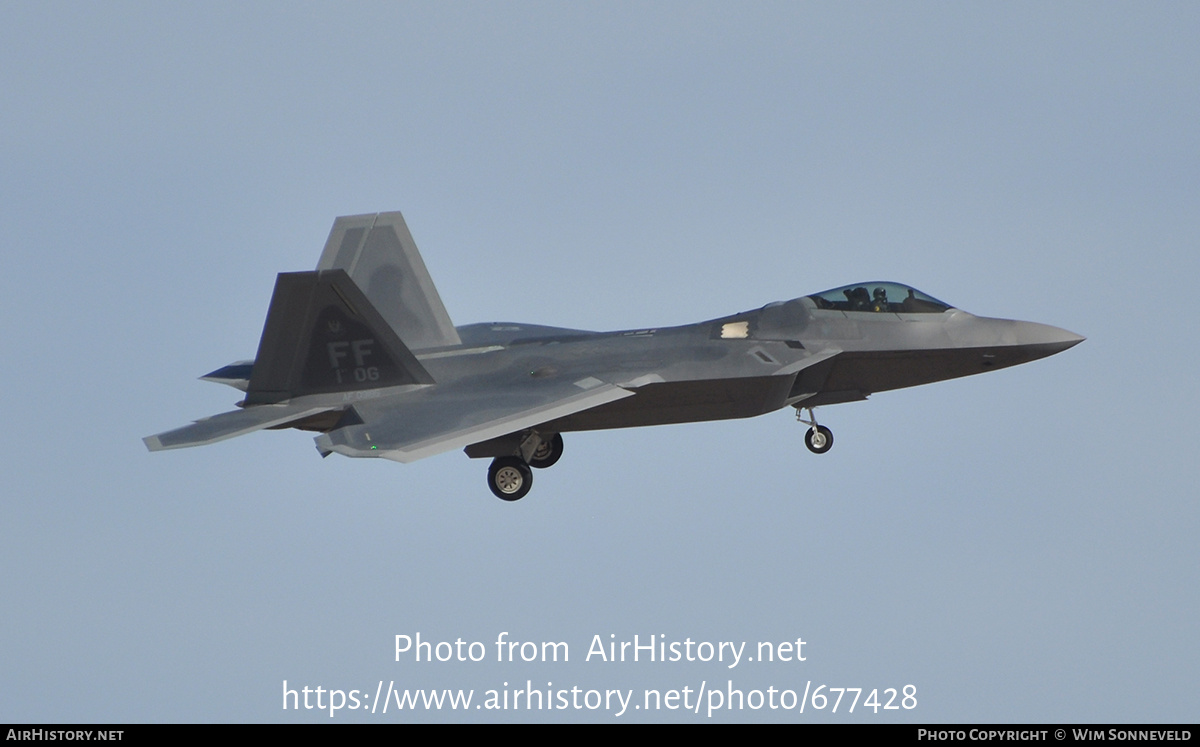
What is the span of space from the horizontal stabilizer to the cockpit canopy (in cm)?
783

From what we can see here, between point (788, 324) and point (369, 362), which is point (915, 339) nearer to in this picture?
point (788, 324)

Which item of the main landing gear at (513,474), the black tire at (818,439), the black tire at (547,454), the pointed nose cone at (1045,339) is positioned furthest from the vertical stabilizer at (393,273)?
the pointed nose cone at (1045,339)

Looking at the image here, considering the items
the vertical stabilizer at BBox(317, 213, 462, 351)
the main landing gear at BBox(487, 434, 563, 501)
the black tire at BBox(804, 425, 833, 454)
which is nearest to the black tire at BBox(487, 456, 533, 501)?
the main landing gear at BBox(487, 434, 563, 501)

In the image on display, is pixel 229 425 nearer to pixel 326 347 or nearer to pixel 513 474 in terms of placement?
pixel 326 347

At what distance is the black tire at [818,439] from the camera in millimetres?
26578

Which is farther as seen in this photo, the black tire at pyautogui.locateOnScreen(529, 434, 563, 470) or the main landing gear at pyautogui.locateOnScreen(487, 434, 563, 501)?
the black tire at pyautogui.locateOnScreen(529, 434, 563, 470)

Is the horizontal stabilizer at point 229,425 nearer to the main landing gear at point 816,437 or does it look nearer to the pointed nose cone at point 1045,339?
the main landing gear at point 816,437

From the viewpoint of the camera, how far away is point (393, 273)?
2920 centimetres

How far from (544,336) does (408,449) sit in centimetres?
486

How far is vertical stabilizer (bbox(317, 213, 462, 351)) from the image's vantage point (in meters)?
28.4

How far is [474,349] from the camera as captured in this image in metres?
26.5

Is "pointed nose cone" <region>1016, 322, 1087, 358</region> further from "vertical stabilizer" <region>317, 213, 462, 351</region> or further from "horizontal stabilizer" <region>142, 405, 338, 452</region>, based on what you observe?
"horizontal stabilizer" <region>142, 405, 338, 452</region>

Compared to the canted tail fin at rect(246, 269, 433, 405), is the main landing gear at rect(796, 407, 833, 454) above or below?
below

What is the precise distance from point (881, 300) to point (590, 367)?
468 centimetres
